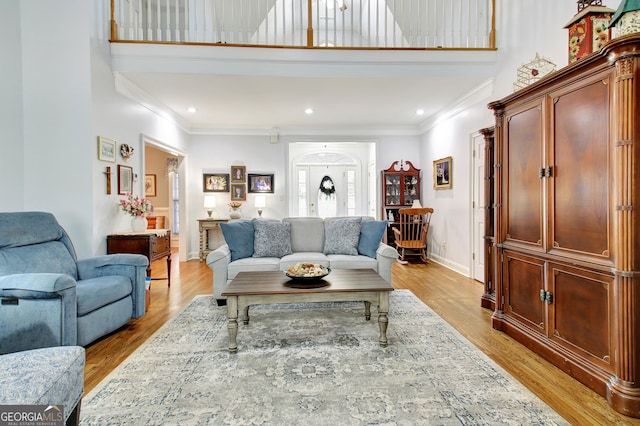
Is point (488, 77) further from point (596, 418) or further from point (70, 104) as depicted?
point (70, 104)

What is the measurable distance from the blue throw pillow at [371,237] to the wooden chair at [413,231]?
194 cm

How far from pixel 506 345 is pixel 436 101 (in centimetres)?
367

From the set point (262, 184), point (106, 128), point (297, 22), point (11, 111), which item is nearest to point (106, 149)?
point (106, 128)

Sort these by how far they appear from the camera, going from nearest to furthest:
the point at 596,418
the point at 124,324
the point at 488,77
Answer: the point at 596,418, the point at 124,324, the point at 488,77

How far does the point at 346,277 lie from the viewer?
8.82 ft

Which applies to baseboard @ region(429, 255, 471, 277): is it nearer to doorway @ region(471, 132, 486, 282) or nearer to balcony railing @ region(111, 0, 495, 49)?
doorway @ region(471, 132, 486, 282)

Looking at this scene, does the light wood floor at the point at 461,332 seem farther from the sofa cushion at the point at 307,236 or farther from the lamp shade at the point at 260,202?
the lamp shade at the point at 260,202

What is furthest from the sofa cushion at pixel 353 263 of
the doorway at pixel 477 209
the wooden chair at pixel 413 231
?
the wooden chair at pixel 413 231

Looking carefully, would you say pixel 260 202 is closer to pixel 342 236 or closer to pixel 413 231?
pixel 342 236

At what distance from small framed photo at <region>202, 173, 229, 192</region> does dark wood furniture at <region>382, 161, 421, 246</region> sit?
320 cm

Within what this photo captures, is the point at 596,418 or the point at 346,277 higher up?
the point at 346,277

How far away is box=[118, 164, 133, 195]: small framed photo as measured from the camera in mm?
3713

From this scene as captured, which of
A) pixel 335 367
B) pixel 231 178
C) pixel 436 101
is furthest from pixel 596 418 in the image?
pixel 231 178

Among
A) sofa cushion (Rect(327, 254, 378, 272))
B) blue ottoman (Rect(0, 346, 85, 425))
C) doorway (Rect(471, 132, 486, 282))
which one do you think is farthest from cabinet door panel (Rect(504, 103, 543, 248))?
blue ottoman (Rect(0, 346, 85, 425))
